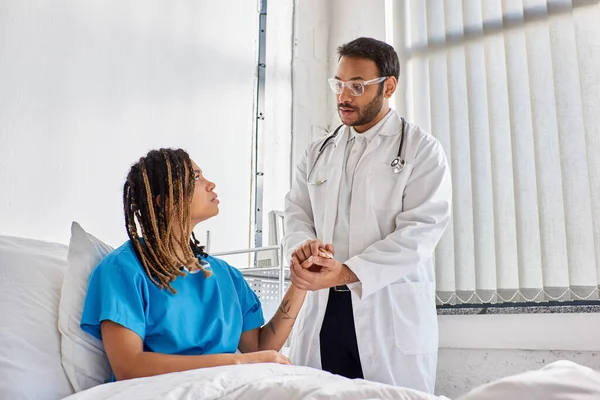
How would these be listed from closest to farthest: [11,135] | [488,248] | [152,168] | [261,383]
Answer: [261,383] < [152,168] < [11,135] < [488,248]

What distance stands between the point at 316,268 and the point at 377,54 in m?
0.74

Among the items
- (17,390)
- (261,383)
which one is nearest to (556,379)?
(261,383)

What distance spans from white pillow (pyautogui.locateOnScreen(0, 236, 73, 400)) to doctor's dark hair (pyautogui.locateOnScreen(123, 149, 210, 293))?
209mm

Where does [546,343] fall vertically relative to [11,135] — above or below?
below

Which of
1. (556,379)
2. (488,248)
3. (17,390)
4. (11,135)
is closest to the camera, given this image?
(556,379)

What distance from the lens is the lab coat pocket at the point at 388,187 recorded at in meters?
1.72

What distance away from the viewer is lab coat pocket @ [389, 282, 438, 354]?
160cm

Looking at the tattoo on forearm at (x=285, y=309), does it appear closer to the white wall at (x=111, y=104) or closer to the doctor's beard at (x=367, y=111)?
the doctor's beard at (x=367, y=111)

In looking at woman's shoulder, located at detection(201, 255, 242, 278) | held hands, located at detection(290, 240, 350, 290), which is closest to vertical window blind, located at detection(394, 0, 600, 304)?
held hands, located at detection(290, 240, 350, 290)

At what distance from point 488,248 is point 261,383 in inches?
64.6

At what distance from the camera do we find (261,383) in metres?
0.91

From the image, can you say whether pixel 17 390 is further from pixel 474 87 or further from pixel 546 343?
pixel 474 87

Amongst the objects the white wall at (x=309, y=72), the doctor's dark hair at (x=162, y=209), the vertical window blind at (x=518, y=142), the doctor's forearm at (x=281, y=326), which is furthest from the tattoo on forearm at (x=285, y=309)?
the white wall at (x=309, y=72)

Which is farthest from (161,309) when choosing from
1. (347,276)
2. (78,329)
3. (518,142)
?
(518,142)
